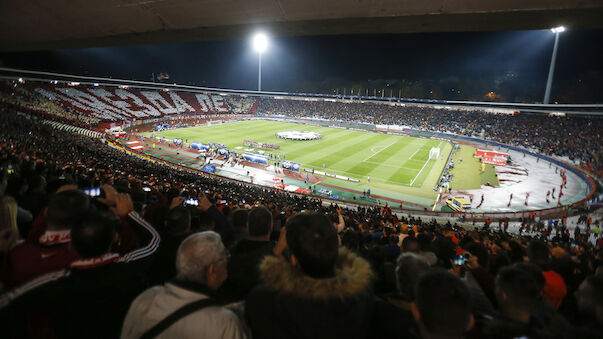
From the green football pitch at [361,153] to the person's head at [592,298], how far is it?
83.2 ft

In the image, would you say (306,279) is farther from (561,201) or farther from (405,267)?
(561,201)

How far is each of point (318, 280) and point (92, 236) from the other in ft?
6.18

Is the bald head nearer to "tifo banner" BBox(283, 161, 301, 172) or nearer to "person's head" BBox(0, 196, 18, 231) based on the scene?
"person's head" BBox(0, 196, 18, 231)

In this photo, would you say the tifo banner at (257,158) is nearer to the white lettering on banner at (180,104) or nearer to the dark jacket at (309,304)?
the dark jacket at (309,304)

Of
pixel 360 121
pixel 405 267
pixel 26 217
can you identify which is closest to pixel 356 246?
pixel 405 267

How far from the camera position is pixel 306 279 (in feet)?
5.92

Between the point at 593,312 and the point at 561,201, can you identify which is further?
the point at 561,201

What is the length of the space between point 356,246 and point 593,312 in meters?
3.12

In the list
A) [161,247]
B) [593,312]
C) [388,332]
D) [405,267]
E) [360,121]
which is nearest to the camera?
[388,332]

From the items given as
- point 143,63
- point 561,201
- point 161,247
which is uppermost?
point 143,63

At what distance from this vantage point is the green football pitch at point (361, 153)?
30.4m

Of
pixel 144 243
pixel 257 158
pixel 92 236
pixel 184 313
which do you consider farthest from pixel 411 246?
pixel 257 158

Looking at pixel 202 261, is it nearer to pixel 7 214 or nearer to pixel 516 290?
pixel 7 214

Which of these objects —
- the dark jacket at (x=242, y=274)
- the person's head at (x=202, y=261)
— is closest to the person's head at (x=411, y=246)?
the dark jacket at (x=242, y=274)
